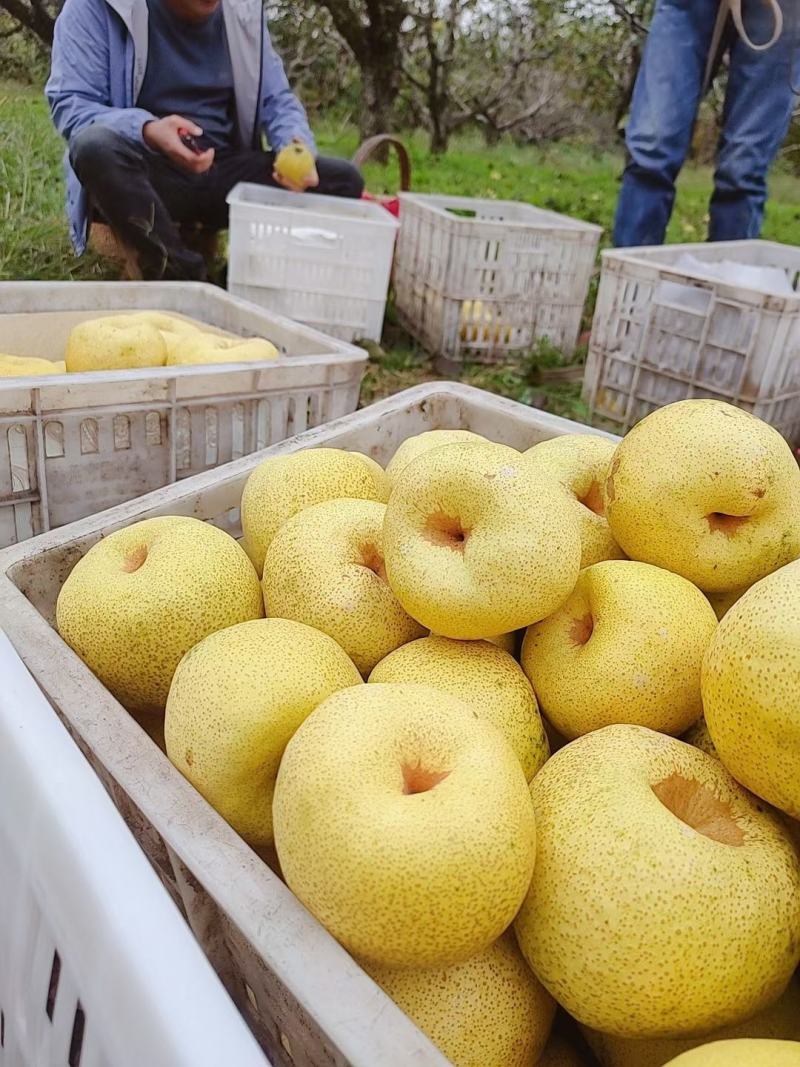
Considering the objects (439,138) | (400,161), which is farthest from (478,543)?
(439,138)

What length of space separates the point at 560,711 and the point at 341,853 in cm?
44

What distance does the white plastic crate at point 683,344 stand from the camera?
10.3 feet

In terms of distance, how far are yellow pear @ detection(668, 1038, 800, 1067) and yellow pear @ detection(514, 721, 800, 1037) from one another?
9cm

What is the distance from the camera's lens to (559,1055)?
3.33ft

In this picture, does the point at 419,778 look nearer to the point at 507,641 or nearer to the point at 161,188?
the point at 507,641

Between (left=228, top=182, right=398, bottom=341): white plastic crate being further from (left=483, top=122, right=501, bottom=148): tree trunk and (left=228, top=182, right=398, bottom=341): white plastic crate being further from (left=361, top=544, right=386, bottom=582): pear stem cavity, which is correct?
(left=483, top=122, right=501, bottom=148): tree trunk

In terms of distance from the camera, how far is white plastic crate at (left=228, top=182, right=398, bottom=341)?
11.6 ft

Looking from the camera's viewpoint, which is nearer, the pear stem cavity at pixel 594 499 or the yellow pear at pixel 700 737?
the yellow pear at pixel 700 737

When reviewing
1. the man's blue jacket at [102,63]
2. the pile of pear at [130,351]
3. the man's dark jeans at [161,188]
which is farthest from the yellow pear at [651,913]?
the man's blue jacket at [102,63]

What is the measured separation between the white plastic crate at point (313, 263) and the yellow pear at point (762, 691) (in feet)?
9.60

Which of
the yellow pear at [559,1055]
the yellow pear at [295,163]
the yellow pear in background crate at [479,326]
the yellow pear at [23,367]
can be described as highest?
the yellow pear at [295,163]

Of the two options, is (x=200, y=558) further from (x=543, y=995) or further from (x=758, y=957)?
(x=758, y=957)

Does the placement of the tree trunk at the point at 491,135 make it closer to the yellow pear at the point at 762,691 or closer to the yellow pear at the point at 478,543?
the yellow pear at the point at 478,543

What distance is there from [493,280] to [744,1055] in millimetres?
4037
